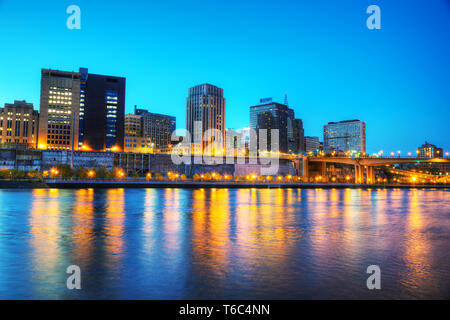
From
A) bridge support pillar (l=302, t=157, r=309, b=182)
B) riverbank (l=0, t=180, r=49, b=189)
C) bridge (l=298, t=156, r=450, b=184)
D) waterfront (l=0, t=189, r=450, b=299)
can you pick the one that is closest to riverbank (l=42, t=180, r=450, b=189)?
riverbank (l=0, t=180, r=49, b=189)

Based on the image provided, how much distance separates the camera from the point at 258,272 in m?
12.7

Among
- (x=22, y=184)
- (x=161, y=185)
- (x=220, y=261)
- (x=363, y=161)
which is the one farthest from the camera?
(x=363, y=161)

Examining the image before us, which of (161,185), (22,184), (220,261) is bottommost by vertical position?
(220,261)

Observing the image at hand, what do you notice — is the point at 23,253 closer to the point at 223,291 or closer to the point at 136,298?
the point at 136,298

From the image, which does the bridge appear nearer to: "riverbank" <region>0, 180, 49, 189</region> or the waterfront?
"riverbank" <region>0, 180, 49, 189</region>

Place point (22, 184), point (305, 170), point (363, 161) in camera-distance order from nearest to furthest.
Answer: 1. point (22, 184)
2. point (363, 161)
3. point (305, 170)

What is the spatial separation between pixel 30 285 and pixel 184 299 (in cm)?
493

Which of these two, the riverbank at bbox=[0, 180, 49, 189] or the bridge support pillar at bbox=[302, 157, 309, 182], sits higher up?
the bridge support pillar at bbox=[302, 157, 309, 182]

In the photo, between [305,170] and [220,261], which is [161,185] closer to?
[305,170]

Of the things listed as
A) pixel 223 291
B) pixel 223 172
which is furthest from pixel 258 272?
pixel 223 172

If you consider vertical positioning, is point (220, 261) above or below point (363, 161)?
below

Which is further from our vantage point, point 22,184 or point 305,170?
point 305,170

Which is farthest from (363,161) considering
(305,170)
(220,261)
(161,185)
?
(220,261)

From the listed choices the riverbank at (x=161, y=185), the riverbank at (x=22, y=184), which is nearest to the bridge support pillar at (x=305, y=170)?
the riverbank at (x=161, y=185)
